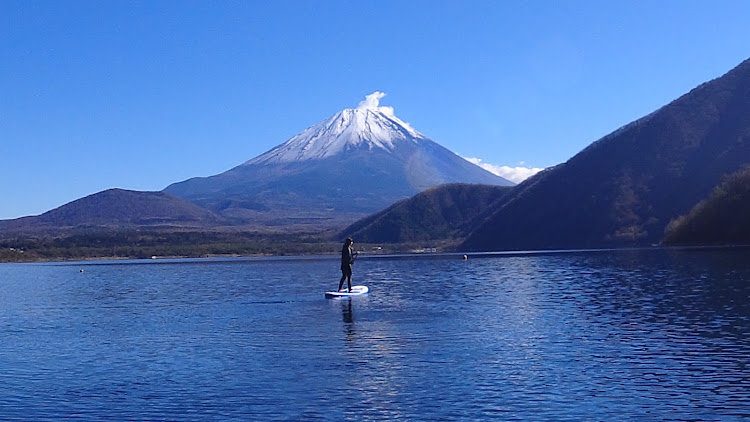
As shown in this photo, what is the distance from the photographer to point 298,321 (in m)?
29.5

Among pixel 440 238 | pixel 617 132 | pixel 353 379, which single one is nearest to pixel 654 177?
pixel 617 132

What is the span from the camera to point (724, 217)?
96062 millimetres

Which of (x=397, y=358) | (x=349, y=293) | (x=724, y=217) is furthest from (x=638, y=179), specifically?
(x=397, y=358)

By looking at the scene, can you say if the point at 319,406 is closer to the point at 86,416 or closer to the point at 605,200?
the point at 86,416

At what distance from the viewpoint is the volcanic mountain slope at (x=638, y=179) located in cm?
12812

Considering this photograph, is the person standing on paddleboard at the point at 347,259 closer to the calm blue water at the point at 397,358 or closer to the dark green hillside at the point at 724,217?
the calm blue water at the point at 397,358

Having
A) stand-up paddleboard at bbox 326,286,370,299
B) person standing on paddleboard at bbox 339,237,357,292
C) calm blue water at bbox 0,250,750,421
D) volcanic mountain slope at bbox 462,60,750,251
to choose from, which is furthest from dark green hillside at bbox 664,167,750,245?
person standing on paddleboard at bbox 339,237,357,292

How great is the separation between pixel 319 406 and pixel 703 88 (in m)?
150

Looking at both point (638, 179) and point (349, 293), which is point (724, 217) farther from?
point (349, 293)

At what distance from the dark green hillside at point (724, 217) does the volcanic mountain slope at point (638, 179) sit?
70.2ft

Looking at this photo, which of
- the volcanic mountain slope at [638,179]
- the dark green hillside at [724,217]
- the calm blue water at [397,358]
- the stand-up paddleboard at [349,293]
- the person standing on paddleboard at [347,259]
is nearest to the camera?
the calm blue water at [397,358]

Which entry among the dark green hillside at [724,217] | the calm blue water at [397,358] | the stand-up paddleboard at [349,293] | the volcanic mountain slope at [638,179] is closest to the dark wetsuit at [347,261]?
the stand-up paddleboard at [349,293]

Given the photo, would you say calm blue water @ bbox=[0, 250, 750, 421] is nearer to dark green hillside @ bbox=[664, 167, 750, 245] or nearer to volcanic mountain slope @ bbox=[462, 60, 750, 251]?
dark green hillside @ bbox=[664, 167, 750, 245]

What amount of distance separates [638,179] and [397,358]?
125 metres
